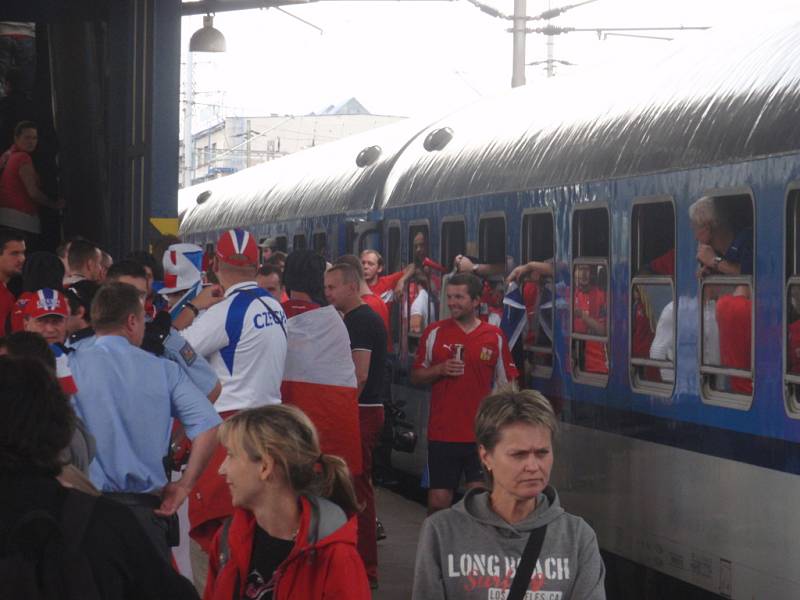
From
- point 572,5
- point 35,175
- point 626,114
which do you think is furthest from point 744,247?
point 572,5

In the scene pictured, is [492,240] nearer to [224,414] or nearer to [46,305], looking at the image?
[224,414]

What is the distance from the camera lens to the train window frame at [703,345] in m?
7.47

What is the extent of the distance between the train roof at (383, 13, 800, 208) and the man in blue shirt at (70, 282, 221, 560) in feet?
9.76

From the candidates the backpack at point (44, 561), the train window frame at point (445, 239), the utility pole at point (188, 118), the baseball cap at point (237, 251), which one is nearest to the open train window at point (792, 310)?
the baseball cap at point (237, 251)

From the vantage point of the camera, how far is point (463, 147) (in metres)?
12.5

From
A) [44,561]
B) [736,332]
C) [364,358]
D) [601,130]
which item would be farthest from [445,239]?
[44,561]

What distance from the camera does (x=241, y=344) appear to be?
7359 millimetres

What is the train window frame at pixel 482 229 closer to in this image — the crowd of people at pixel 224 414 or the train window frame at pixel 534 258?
the train window frame at pixel 534 258

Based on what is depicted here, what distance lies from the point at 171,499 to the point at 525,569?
83.3 inches

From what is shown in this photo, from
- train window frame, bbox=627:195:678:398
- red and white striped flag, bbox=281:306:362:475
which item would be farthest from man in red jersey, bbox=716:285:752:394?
red and white striped flag, bbox=281:306:362:475

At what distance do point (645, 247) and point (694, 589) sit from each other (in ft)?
5.98

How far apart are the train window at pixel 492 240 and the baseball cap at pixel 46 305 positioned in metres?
4.83

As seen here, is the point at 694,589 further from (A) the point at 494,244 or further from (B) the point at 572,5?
(B) the point at 572,5

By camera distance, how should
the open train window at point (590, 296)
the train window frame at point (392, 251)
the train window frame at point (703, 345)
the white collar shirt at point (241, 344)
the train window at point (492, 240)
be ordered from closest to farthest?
the white collar shirt at point (241, 344) < the train window frame at point (703, 345) < the open train window at point (590, 296) < the train window at point (492, 240) < the train window frame at point (392, 251)
